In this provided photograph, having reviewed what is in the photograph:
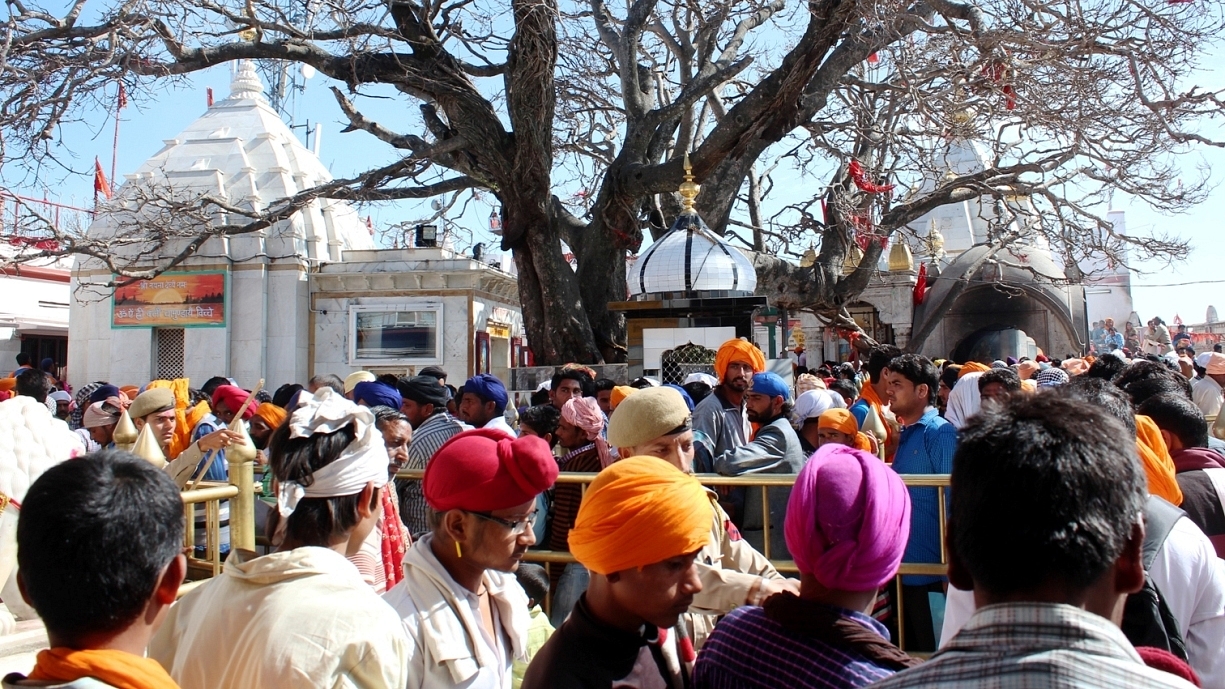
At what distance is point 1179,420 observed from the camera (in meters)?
3.84

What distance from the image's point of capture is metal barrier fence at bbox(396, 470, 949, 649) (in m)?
4.00

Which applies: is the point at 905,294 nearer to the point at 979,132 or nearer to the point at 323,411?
the point at 979,132

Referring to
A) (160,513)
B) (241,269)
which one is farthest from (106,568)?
(241,269)

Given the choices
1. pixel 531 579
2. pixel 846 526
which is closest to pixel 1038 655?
pixel 846 526

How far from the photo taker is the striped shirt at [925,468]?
4.21 meters

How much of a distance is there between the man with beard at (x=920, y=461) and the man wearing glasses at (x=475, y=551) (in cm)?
233

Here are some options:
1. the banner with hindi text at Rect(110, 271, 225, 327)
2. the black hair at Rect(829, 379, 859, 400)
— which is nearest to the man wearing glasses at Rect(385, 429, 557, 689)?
the black hair at Rect(829, 379, 859, 400)

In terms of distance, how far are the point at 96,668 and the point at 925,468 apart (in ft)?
12.6

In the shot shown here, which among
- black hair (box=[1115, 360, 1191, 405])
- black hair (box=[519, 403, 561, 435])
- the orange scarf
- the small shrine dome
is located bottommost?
the orange scarf

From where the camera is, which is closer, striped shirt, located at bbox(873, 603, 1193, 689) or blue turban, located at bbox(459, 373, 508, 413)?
striped shirt, located at bbox(873, 603, 1193, 689)

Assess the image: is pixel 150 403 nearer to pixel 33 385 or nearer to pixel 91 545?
pixel 33 385

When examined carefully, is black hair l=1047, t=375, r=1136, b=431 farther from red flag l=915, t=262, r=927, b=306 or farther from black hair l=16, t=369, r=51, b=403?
red flag l=915, t=262, r=927, b=306

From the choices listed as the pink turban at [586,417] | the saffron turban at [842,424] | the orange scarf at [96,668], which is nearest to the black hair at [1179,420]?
the saffron turban at [842,424]

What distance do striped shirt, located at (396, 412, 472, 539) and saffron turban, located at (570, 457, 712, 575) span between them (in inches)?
97.3
